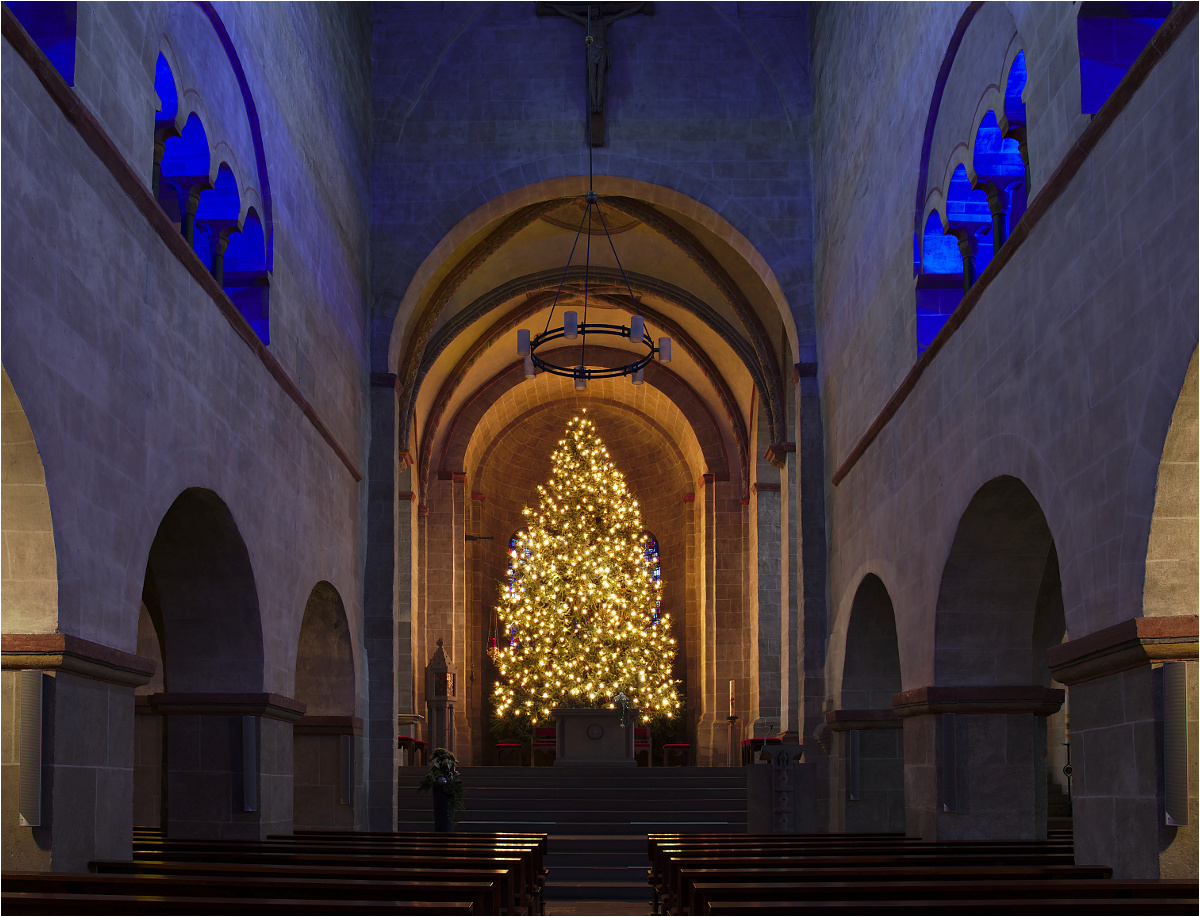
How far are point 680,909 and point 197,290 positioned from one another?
517cm

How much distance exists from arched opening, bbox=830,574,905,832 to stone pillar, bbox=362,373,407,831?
16.2 feet

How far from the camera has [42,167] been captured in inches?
238

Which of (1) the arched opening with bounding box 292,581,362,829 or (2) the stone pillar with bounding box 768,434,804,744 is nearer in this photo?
(1) the arched opening with bounding box 292,581,362,829

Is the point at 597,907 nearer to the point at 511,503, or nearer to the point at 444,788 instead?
the point at 444,788

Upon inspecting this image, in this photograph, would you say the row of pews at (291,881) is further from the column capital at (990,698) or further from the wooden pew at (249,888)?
the column capital at (990,698)

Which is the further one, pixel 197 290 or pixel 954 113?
pixel 954 113

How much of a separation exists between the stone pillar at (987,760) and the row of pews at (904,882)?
1.47 ft

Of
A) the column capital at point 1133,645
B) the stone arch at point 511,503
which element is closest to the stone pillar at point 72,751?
the column capital at point 1133,645

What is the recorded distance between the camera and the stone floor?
11491 millimetres

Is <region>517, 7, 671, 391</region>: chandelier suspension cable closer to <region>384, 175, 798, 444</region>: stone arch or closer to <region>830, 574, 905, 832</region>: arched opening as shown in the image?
<region>384, 175, 798, 444</region>: stone arch

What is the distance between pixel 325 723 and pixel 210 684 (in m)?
3.30

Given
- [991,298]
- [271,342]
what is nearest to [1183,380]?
[991,298]

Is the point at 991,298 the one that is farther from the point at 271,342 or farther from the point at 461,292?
the point at 461,292

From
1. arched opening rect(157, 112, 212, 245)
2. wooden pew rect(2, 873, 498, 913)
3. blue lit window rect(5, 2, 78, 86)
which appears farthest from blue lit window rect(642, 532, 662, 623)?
wooden pew rect(2, 873, 498, 913)
